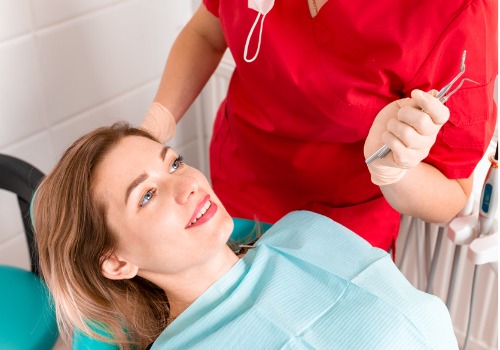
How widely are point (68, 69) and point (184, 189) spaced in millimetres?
821

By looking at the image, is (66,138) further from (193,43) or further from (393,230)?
(393,230)

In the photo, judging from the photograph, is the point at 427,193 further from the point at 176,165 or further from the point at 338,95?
the point at 176,165

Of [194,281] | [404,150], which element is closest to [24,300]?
[194,281]

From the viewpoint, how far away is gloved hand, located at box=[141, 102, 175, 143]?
Result: 4.92 feet

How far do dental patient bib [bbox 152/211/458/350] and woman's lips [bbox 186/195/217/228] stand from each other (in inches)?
5.8

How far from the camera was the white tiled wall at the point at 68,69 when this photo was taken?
5.70 ft

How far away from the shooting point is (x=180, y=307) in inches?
52.1

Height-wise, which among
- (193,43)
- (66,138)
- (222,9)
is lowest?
(66,138)

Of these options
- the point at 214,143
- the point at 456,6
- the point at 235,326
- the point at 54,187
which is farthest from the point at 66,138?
the point at 456,6

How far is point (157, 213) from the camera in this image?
1.20 metres

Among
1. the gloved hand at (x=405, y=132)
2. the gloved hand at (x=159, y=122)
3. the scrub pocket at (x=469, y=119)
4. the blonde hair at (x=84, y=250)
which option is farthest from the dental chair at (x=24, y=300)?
the scrub pocket at (x=469, y=119)

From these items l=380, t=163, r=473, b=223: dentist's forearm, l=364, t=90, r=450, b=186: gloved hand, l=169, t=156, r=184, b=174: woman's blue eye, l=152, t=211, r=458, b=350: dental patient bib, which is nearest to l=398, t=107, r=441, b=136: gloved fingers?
l=364, t=90, r=450, b=186: gloved hand

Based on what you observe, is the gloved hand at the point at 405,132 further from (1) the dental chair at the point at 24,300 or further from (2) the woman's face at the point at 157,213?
(1) the dental chair at the point at 24,300

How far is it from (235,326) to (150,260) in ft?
0.64
